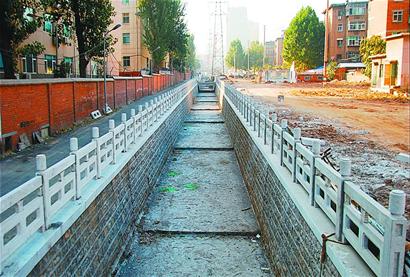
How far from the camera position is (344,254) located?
4367mm

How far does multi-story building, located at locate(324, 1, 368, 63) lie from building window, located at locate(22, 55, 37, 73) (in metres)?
52.0

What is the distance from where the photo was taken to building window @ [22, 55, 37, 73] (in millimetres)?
26109

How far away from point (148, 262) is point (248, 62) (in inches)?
4248

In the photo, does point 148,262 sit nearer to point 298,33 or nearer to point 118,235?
point 118,235

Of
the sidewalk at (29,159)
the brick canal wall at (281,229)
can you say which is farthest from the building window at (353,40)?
the brick canal wall at (281,229)

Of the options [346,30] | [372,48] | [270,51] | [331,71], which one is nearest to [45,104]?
[372,48]

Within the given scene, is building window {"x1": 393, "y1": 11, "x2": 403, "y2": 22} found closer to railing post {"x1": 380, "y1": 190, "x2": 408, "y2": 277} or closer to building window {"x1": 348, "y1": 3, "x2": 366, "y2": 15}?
building window {"x1": 348, "y1": 3, "x2": 366, "y2": 15}

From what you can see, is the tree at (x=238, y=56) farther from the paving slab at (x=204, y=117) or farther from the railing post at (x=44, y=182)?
the railing post at (x=44, y=182)

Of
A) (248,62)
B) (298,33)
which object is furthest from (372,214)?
(248,62)

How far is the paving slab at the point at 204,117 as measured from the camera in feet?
104

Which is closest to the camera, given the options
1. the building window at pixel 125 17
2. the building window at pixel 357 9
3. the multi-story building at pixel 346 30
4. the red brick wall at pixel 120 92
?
the red brick wall at pixel 120 92

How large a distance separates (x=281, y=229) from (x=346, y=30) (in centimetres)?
6976

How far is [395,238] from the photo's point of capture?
11.1ft

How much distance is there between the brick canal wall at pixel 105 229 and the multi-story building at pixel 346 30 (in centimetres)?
6361
